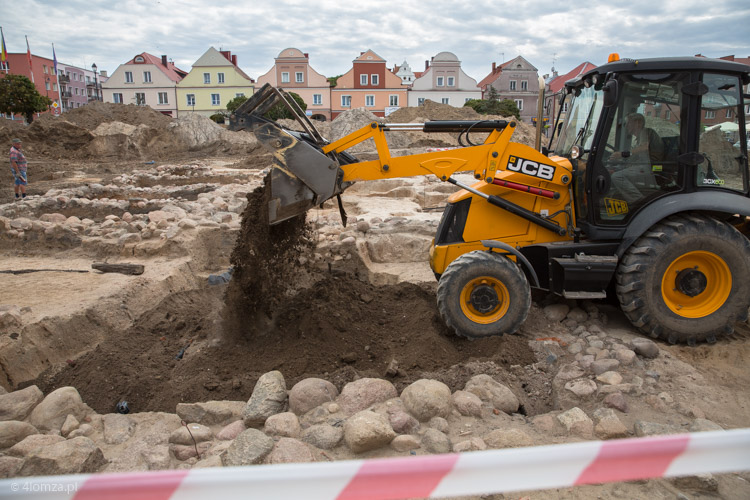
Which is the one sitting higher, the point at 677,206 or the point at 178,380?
the point at 677,206

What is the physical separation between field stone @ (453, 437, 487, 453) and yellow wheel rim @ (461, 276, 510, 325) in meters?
1.84

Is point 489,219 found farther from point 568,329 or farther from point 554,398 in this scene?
point 554,398

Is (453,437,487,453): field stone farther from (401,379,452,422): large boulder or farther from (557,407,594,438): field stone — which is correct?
(557,407,594,438): field stone

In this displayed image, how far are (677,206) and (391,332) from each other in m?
2.85

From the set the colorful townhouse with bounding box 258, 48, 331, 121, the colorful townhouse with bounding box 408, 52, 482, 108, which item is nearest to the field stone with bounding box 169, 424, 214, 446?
the colorful townhouse with bounding box 258, 48, 331, 121

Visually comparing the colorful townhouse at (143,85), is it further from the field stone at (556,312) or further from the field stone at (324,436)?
the field stone at (324,436)

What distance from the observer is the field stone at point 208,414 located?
3.63m

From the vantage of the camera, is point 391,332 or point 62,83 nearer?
point 391,332

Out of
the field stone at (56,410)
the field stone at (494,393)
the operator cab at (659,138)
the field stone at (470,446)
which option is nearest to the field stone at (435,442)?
the field stone at (470,446)

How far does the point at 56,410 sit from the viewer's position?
363cm

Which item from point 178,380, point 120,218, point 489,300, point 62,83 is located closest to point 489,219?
point 489,300

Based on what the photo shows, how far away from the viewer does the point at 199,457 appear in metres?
3.19

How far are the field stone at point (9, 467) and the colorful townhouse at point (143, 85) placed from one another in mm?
55091

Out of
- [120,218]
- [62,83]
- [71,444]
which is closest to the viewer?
[71,444]
